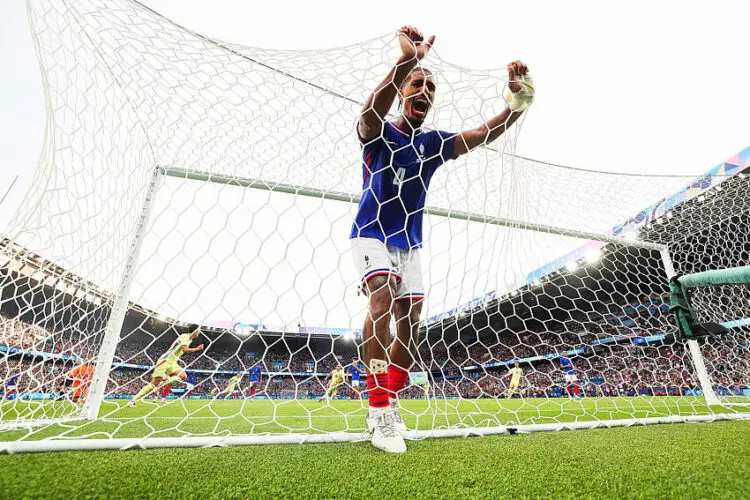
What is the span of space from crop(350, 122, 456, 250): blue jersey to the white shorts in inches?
1.5

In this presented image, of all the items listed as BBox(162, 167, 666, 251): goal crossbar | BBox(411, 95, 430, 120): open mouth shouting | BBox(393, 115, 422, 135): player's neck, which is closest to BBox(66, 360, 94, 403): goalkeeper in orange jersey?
BBox(162, 167, 666, 251): goal crossbar

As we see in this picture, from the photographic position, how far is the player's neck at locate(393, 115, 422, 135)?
1.87 metres

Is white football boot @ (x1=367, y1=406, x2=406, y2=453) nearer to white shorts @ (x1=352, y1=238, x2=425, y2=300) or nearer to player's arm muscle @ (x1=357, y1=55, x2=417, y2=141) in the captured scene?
white shorts @ (x1=352, y1=238, x2=425, y2=300)

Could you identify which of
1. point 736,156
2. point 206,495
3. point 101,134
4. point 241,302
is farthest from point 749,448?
point 736,156

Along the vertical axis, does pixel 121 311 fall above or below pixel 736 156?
below

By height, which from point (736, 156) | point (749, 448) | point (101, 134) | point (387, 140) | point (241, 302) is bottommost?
point (749, 448)

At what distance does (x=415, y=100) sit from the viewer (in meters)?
1.86

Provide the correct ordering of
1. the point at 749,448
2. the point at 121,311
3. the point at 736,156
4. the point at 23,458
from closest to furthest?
the point at 23,458, the point at 749,448, the point at 121,311, the point at 736,156

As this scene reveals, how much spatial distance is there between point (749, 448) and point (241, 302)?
7.14 feet

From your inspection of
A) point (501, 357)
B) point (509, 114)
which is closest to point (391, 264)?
point (509, 114)

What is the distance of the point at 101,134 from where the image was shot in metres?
2.21

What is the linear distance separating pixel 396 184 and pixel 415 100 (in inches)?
18.4

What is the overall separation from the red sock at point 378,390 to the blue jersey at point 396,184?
25.1 inches

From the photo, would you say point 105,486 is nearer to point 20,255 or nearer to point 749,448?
point 20,255
